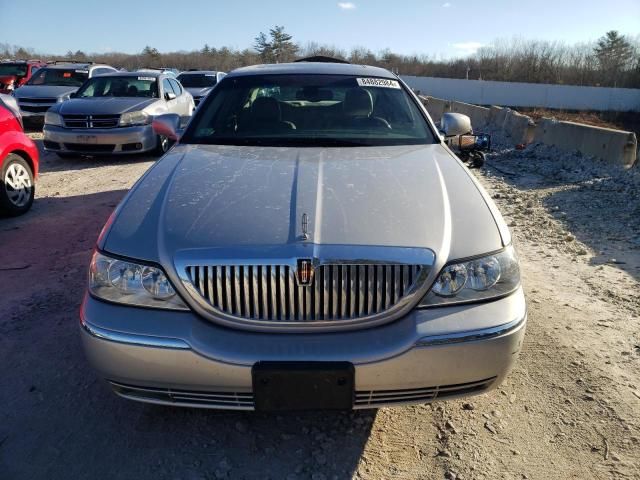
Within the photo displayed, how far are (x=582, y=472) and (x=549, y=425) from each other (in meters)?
0.31

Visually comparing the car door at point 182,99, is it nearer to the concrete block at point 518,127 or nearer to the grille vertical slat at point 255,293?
the concrete block at point 518,127

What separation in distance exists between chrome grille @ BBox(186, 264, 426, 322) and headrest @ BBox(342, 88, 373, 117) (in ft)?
6.22

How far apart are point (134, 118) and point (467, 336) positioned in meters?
8.44

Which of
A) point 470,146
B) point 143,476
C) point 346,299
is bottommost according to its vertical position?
point 143,476

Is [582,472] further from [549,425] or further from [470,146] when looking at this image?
[470,146]

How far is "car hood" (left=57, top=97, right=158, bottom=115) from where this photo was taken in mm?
8984

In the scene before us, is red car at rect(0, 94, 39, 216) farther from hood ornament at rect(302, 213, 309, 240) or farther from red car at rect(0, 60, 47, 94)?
red car at rect(0, 60, 47, 94)

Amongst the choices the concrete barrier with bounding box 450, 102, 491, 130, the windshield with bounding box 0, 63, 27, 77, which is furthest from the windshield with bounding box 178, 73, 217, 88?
the concrete barrier with bounding box 450, 102, 491, 130

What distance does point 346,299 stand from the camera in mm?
2076

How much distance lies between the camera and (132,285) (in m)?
2.17

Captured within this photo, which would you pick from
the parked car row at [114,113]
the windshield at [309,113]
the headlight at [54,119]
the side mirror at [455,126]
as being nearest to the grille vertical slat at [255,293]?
the windshield at [309,113]

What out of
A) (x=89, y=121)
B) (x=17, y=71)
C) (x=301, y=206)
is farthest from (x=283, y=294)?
(x=17, y=71)

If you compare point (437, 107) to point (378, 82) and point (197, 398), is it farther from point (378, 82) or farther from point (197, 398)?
point (197, 398)

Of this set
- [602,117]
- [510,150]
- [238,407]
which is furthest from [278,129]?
[602,117]
